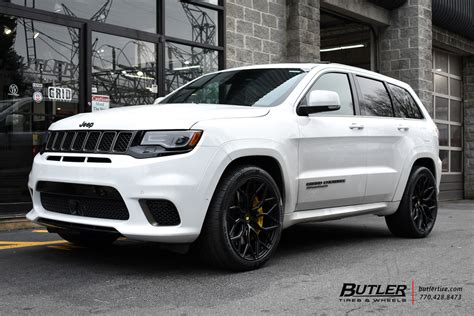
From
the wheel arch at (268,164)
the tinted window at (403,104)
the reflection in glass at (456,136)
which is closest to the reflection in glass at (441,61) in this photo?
the reflection in glass at (456,136)

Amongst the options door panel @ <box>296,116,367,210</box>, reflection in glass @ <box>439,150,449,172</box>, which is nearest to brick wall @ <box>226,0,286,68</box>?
door panel @ <box>296,116,367,210</box>

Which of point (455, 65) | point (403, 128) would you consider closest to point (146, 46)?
point (403, 128)

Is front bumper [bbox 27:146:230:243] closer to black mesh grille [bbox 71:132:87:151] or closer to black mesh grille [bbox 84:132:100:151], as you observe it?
black mesh grille [bbox 84:132:100:151]

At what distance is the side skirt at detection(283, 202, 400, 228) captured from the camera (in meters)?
5.02

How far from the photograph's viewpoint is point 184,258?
5016 mm

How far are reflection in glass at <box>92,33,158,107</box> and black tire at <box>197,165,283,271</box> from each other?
4867 millimetres

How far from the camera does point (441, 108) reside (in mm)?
18312

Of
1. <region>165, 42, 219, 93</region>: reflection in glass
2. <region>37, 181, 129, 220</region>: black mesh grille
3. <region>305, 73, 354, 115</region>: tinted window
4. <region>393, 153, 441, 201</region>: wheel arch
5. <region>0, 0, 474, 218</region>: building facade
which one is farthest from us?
<region>165, 42, 219, 93</region>: reflection in glass

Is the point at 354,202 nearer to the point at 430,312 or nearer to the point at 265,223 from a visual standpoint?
the point at 265,223

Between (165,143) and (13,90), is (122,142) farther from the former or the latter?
(13,90)

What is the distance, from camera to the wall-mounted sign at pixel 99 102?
8.62 metres

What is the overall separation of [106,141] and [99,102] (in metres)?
4.62

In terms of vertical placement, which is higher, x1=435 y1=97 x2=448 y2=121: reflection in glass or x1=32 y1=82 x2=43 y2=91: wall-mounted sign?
x1=435 y1=97 x2=448 y2=121: reflection in glass

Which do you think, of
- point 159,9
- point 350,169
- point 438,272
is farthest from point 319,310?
point 159,9
